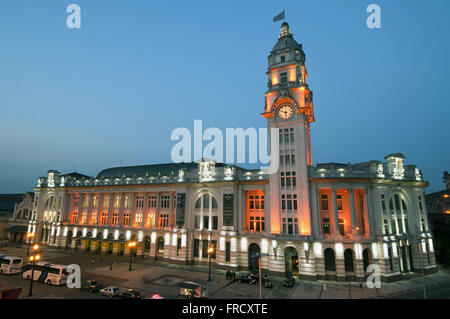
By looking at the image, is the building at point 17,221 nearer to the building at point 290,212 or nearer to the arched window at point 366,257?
the building at point 290,212

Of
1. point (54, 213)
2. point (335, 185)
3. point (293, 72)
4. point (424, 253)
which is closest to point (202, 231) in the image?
point (335, 185)

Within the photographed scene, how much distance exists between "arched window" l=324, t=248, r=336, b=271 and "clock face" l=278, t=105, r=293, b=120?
82.3 feet

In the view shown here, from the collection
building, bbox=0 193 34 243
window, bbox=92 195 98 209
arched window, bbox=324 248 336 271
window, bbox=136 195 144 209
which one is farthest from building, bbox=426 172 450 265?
building, bbox=0 193 34 243

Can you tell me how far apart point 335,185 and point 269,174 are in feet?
38.7

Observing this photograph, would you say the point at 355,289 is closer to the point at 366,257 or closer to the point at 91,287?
the point at 366,257

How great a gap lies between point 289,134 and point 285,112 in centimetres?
454

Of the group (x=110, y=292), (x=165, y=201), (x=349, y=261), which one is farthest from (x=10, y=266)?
(x=349, y=261)

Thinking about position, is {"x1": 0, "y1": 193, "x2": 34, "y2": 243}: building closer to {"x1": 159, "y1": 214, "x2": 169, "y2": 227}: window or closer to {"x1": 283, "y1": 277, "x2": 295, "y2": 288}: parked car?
{"x1": 159, "y1": 214, "x2": 169, "y2": 227}: window

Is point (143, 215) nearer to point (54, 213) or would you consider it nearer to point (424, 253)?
point (54, 213)

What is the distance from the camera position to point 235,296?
3259 cm

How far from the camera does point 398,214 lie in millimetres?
45750

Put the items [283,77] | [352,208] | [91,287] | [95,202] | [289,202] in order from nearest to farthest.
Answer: [91,287] → [352,208] → [289,202] → [283,77] → [95,202]

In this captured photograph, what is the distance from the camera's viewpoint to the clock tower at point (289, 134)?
43.3m
